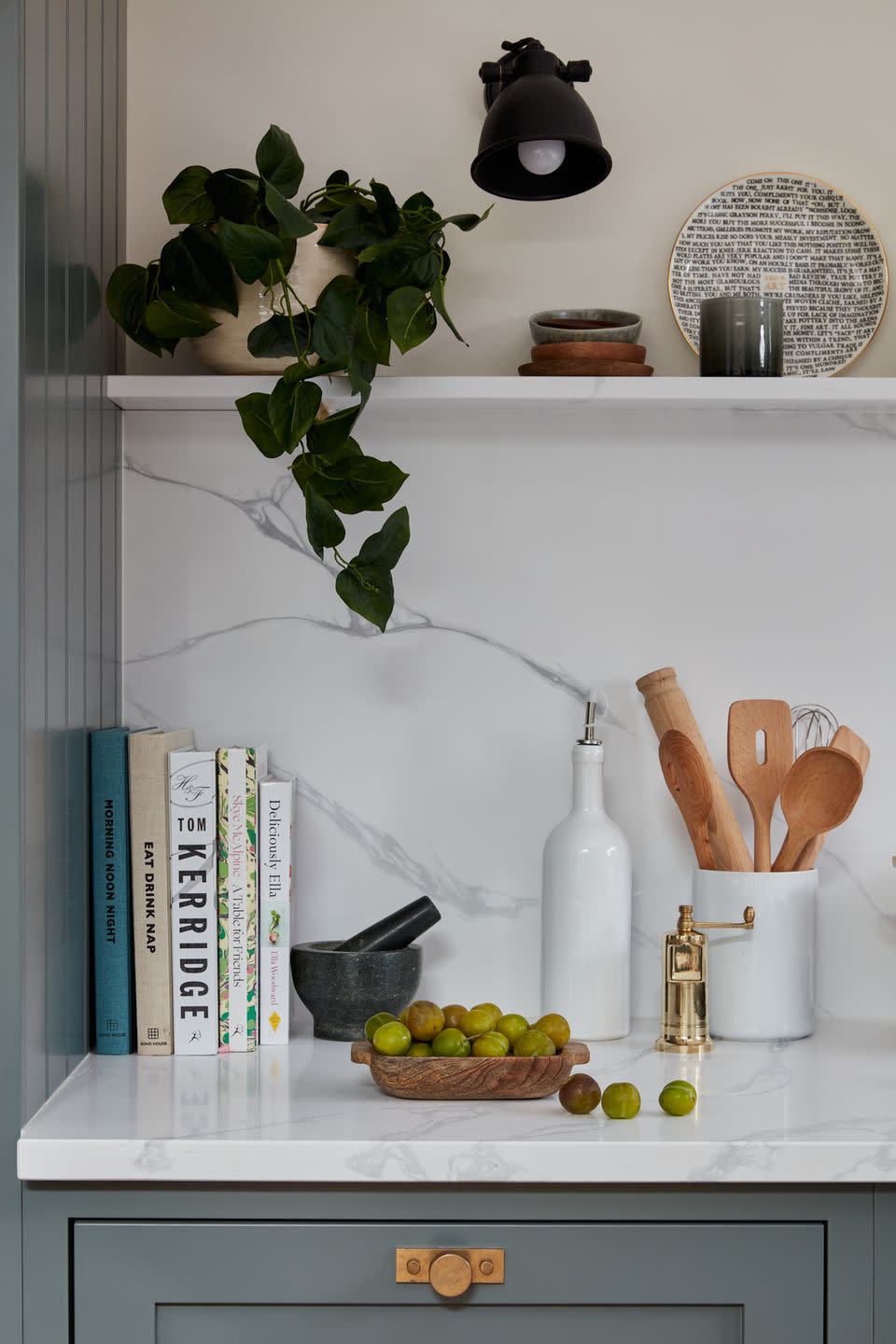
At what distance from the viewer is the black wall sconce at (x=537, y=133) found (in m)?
1.35

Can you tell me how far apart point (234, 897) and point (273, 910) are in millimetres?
48

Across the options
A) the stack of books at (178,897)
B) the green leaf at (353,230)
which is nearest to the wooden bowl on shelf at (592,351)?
the green leaf at (353,230)

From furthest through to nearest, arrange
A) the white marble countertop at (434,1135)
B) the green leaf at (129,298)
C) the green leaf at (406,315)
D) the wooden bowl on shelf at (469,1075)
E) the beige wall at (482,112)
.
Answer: the beige wall at (482,112) → the green leaf at (129,298) → the green leaf at (406,315) → the wooden bowl on shelf at (469,1075) → the white marble countertop at (434,1135)

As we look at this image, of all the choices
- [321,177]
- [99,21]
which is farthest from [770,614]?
[99,21]

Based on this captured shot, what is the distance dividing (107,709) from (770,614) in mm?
822

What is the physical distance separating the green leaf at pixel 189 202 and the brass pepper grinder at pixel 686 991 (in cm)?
92

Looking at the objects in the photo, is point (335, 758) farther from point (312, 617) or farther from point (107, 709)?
point (107, 709)

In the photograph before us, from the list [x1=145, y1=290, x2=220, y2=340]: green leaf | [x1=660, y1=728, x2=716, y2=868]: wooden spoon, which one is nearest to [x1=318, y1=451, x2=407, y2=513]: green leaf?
[x1=145, y1=290, x2=220, y2=340]: green leaf

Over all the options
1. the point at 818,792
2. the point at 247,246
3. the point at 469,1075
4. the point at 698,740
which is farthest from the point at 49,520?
the point at 818,792

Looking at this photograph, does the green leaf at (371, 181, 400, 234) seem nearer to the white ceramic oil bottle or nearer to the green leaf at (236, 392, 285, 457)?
the green leaf at (236, 392, 285, 457)

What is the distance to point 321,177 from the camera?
62.1 inches

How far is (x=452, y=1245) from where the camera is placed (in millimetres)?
1120

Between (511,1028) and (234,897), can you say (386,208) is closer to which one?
(234,897)

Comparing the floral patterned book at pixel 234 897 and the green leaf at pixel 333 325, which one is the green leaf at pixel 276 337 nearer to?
the green leaf at pixel 333 325
